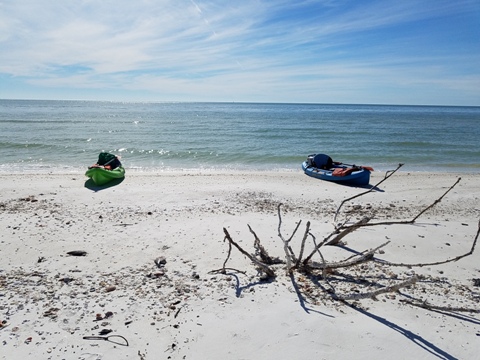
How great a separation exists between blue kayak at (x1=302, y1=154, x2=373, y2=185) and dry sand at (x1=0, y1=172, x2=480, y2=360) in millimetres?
3708

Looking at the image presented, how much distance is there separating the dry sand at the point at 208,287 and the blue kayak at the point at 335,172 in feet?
12.2

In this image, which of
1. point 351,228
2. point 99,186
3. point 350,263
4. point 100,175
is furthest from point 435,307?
point 100,175

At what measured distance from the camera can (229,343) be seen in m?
3.58

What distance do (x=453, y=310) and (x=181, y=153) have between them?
19.5 m

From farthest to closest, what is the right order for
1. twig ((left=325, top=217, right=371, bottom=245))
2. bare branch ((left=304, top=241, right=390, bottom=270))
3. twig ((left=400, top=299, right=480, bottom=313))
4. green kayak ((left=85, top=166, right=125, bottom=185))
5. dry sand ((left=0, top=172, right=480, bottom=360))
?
1. green kayak ((left=85, top=166, right=125, bottom=185))
2. twig ((left=325, top=217, right=371, bottom=245))
3. bare branch ((left=304, top=241, right=390, bottom=270))
4. twig ((left=400, top=299, right=480, bottom=313))
5. dry sand ((left=0, top=172, right=480, bottom=360))

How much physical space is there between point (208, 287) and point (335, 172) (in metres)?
10.4

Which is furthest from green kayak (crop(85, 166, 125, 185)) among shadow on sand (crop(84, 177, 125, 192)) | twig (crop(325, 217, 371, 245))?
twig (crop(325, 217, 371, 245))

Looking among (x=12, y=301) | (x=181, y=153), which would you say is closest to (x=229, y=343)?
(x=12, y=301)

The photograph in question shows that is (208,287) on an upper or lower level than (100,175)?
lower

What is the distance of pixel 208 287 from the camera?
4.82m

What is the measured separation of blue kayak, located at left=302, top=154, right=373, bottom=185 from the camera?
1335 centimetres

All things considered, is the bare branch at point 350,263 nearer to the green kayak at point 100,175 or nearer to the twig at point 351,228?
the twig at point 351,228

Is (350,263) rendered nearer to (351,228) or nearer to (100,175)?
(351,228)

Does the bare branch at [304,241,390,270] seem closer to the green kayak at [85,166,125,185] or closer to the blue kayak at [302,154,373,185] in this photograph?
the blue kayak at [302,154,373,185]
